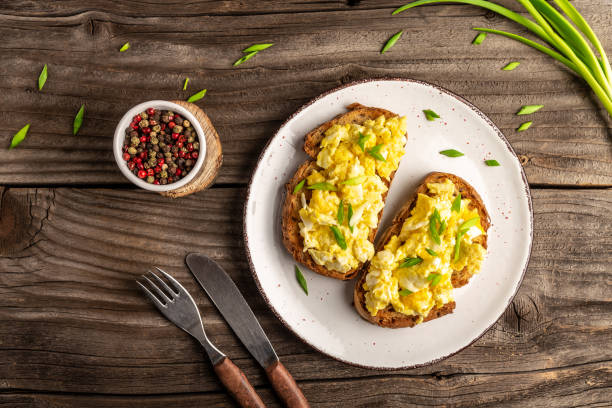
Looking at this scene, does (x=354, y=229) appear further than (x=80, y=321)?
No

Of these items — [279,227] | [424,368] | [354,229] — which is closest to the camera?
[354,229]

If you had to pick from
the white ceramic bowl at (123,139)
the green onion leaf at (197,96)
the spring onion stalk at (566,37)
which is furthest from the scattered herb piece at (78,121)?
the spring onion stalk at (566,37)

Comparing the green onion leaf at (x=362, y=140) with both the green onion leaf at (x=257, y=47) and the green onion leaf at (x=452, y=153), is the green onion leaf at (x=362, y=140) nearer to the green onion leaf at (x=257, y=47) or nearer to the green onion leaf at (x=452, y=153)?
the green onion leaf at (x=452, y=153)

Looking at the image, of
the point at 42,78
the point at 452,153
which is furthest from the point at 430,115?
the point at 42,78

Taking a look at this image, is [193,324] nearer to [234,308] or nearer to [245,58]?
[234,308]

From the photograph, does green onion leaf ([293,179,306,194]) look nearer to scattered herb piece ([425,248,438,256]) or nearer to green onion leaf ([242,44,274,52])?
scattered herb piece ([425,248,438,256])

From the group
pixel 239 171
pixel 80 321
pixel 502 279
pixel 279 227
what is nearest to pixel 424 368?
A: pixel 502 279

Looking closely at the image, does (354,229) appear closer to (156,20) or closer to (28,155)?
(156,20)
